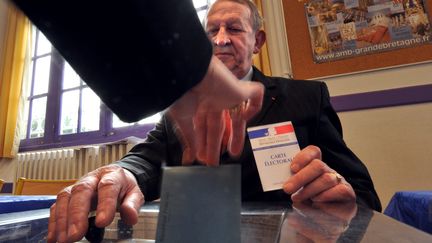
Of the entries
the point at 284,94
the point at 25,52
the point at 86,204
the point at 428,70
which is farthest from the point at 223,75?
the point at 25,52

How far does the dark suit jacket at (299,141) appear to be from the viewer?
793 mm

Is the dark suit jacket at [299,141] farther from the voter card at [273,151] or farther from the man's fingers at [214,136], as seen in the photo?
the man's fingers at [214,136]

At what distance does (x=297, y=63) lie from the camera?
1.70 meters

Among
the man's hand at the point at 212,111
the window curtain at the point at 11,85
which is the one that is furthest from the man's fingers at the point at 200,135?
the window curtain at the point at 11,85

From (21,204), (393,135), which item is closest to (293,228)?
(21,204)

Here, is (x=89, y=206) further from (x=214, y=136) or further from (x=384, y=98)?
(x=384, y=98)

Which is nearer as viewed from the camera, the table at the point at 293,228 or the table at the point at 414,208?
the table at the point at 293,228

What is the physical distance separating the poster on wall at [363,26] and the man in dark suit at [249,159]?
0.58 m

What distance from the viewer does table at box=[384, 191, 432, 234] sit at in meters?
0.83

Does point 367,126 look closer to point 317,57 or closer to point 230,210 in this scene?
point 317,57

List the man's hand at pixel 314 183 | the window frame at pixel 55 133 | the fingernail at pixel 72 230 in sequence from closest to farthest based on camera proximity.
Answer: the fingernail at pixel 72 230 < the man's hand at pixel 314 183 < the window frame at pixel 55 133

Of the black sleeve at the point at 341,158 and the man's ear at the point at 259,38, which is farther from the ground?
the man's ear at the point at 259,38

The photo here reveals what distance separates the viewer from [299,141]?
90 cm

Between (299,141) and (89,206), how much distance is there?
662 millimetres
